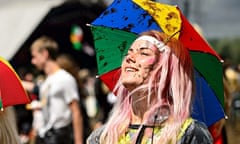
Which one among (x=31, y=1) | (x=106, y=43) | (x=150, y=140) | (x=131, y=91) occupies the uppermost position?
(x=31, y=1)

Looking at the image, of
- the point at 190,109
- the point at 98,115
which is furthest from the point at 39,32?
the point at 190,109

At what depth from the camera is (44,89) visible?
7344 mm

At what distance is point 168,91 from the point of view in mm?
3471

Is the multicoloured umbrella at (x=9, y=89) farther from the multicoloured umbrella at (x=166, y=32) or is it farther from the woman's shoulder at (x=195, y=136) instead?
the woman's shoulder at (x=195, y=136)

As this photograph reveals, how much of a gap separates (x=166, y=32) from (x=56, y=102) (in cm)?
327

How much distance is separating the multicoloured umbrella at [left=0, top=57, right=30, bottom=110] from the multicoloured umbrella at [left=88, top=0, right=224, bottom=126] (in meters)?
0.52

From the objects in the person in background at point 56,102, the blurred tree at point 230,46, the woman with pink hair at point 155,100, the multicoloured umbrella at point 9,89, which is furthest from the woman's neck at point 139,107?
the blurred tree at point 230,46

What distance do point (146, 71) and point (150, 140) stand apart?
1.04 ft

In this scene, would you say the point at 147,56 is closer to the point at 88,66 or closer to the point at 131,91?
the point at 131,91

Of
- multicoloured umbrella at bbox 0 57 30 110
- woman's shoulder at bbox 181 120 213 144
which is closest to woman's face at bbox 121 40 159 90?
woman's shoulder at bbox 181 120 213 144

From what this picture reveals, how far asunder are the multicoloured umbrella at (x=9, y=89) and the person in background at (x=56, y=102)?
8.95ft

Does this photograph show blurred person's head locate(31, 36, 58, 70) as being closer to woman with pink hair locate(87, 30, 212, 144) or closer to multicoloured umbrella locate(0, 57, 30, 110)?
multicoloured umbrella locate(0, 57, 30, 110)

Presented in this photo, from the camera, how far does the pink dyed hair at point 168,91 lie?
3395mm

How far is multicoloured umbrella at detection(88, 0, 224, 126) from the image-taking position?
4.21 m
